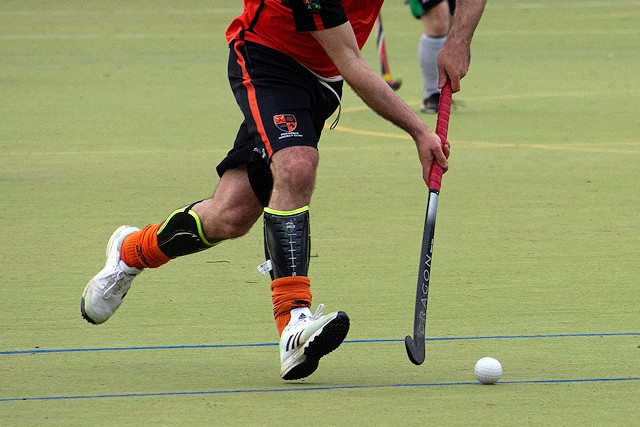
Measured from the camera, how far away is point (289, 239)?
5125 millimetres

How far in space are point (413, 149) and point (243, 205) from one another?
19.2 ft

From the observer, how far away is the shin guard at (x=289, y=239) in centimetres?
512

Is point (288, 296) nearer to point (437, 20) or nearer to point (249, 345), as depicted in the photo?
point (249, 345)

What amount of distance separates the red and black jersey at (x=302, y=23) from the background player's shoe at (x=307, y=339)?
92cm

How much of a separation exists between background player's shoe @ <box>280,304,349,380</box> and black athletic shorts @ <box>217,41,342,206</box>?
0.59m

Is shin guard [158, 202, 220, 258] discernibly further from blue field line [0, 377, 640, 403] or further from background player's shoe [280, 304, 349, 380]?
blue field line [0, 377, 640, 403]

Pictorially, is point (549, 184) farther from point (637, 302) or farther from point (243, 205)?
point (243, 205)

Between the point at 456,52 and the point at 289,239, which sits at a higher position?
the point at 456,52

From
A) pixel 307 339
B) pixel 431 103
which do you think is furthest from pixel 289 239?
pixel 431 103

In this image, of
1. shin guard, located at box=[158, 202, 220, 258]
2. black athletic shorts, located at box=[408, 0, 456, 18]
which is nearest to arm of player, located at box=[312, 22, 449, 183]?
shin guard, located at box=[158, 202, 220, 258]

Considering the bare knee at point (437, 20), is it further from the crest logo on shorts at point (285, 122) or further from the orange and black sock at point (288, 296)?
the orange and black sock at point (288, 296)

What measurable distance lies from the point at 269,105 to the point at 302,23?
31cm

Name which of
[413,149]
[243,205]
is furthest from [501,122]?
[243,205]

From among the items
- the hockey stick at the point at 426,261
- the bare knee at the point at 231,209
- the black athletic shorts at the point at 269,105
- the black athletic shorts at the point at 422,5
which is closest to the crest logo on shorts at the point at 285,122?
the black athletic shorts at the point at 269,105
